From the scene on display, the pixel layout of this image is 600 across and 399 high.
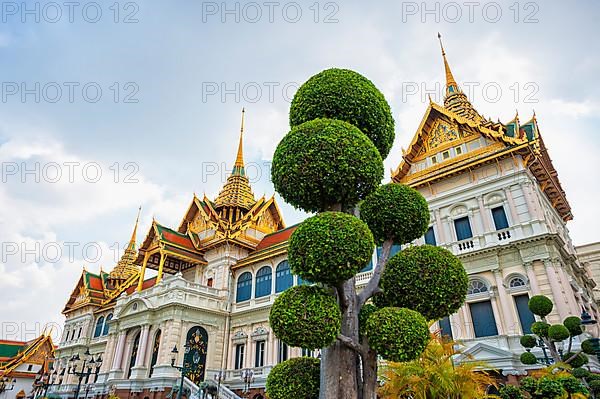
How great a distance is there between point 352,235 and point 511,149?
12712mm

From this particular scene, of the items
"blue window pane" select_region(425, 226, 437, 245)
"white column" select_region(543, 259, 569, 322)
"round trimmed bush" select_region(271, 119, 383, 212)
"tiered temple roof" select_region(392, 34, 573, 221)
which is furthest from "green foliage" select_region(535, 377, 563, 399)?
"tiered temple roof" select_region(392, 34, 573, 221)

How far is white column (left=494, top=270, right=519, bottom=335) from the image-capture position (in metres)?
14.2

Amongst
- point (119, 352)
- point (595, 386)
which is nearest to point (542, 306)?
point (595, 386)

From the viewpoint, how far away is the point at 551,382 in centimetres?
772

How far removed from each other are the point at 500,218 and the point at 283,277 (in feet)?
38.9

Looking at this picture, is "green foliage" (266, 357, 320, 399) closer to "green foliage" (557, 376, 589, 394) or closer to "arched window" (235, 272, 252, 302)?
"green foliage" (557, 376, 589, 394)

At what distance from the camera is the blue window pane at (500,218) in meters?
16.2

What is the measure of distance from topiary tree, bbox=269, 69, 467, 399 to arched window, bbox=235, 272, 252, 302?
17.4 meters

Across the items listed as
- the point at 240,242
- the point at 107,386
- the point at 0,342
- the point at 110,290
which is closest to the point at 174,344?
the point at 107,386

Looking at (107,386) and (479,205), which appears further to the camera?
(107,386)

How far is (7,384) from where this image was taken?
138 ft

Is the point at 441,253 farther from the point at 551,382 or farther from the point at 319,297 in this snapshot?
the point at 551,382

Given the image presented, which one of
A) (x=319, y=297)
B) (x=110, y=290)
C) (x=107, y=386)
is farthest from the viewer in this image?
(x=110, y=290)

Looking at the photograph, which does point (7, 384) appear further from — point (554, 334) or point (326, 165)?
point (554, 334)
